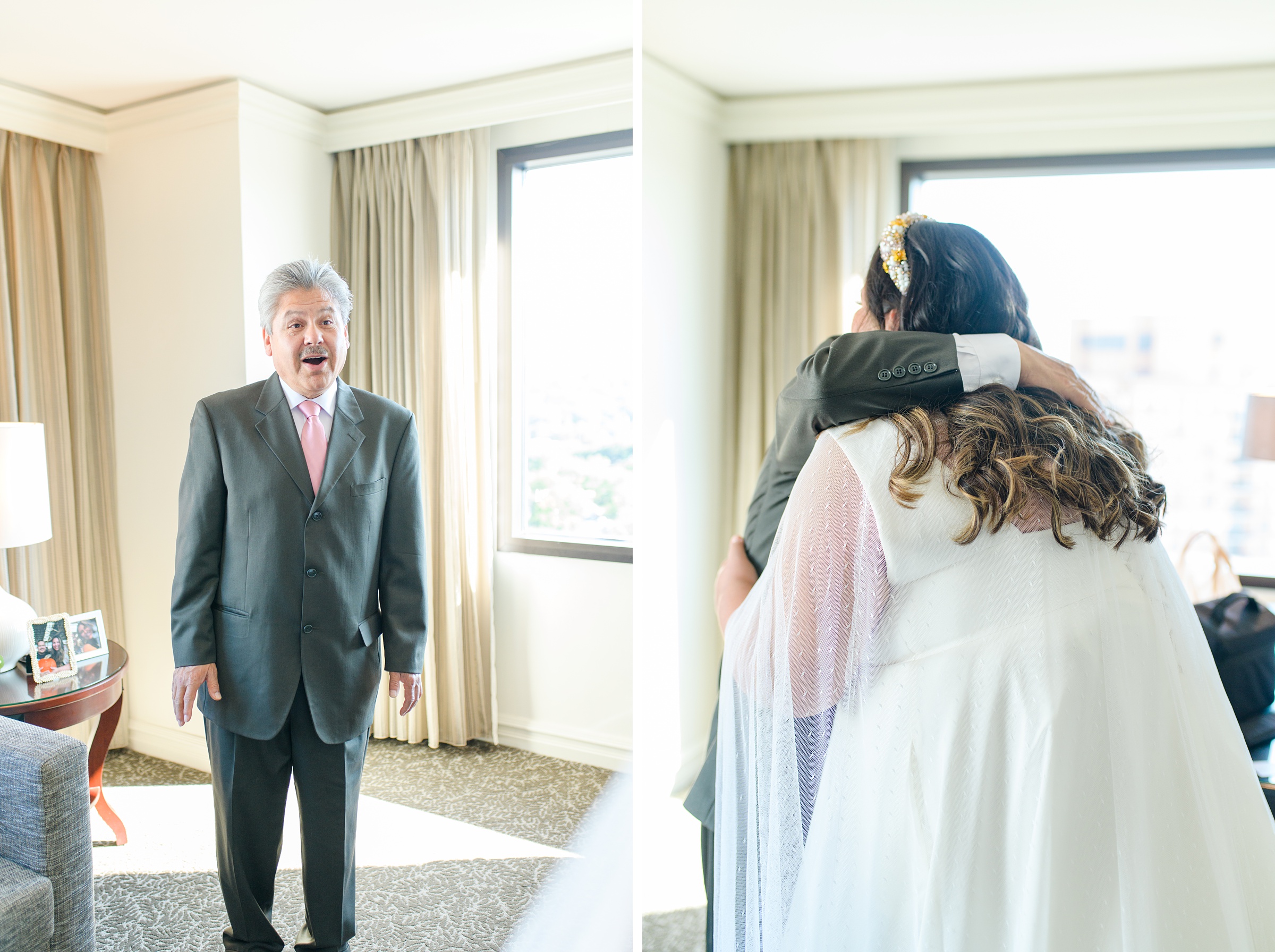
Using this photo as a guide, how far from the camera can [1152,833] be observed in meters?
0.80

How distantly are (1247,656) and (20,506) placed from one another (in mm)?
2239

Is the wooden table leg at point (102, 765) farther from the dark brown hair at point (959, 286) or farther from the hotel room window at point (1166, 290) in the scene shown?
the hotel room window at point (1166, 290)

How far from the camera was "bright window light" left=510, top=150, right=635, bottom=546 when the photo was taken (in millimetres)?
1789

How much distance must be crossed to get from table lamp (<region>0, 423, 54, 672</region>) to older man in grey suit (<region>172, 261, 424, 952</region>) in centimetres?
25

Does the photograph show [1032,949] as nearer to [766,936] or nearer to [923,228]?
[766,936]

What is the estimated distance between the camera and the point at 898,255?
0.98 meters

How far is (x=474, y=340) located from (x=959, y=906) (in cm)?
131

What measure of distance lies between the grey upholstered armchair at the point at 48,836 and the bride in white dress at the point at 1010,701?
130 cm

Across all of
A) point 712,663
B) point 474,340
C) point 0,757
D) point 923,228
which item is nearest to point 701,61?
point 474,340

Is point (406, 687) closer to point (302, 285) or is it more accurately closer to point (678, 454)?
point (302, 285)

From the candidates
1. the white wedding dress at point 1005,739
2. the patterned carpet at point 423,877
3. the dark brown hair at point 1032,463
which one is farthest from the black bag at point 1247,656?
the patterned carpet at point 423,877

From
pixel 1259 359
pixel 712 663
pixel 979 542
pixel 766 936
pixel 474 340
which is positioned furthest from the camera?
pixel 712 663

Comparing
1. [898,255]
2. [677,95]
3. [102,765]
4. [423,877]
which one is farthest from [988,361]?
[677,95]

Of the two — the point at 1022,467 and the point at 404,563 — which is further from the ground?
the point at 1022,467
